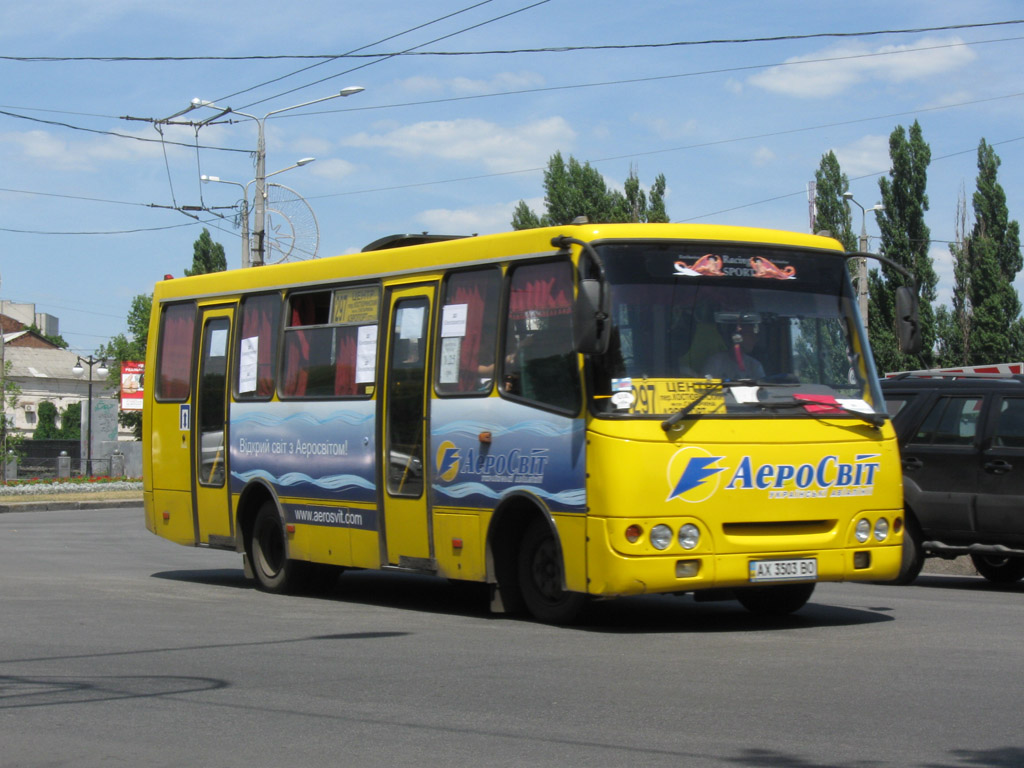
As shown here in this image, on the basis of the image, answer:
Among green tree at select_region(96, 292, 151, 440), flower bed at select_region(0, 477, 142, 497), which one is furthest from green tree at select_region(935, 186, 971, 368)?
green tree at select_region(96, 292, 151, 440)

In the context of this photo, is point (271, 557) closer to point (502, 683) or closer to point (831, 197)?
point (502, 683)

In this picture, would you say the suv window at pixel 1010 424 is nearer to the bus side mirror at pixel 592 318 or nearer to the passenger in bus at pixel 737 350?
the passenger in bus at pixel 737 350

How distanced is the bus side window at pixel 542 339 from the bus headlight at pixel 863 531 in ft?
7.12

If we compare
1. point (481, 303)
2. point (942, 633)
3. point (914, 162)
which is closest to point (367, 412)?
point (481, 303)

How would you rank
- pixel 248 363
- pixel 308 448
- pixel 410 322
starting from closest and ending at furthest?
pixel 410 322 < pixel 308 448 < pixel 248 363

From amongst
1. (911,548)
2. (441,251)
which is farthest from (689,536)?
(911,548)

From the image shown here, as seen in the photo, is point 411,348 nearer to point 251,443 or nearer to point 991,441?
point 251,443

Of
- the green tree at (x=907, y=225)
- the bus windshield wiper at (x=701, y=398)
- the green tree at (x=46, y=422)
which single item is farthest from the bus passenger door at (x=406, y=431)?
the green tree at (x=46, y=422)

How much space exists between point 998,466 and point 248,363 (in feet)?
23.1

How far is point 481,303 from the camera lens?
1104 centimetres

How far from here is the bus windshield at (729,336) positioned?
9.66 m

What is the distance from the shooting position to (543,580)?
1051cm

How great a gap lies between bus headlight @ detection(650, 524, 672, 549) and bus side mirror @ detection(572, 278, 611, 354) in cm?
122

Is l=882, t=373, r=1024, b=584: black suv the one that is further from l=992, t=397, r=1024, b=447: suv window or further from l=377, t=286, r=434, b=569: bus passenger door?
l=377, t=286, r=434, b=569: bus passenger door
